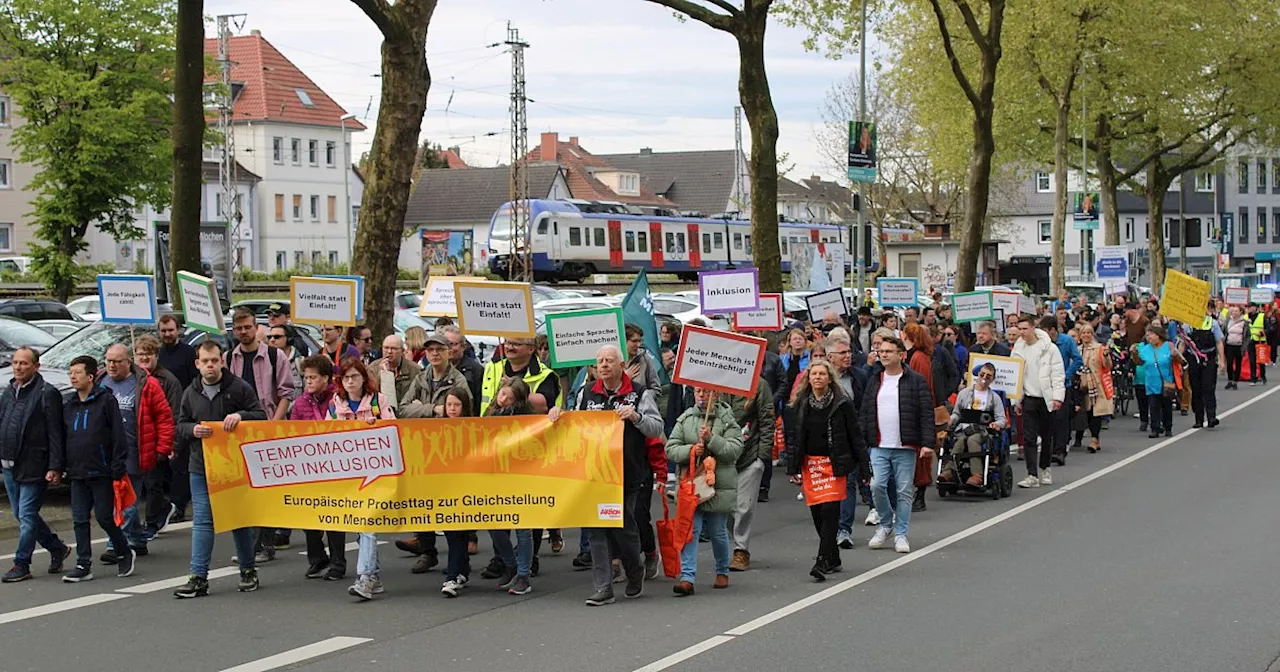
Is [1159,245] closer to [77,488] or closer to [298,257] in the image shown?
[298,257]

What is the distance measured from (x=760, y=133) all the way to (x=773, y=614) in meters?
16.0

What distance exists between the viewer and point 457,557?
1084 centimetres

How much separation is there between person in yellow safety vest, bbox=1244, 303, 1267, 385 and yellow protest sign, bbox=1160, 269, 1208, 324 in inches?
432

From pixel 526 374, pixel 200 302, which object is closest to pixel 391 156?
pixel 200 302

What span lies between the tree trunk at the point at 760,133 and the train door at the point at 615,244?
33694 mm

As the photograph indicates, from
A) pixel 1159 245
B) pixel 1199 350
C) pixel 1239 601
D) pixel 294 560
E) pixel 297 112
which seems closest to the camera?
pixel 1239 601

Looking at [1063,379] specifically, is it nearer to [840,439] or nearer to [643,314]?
[643,314]

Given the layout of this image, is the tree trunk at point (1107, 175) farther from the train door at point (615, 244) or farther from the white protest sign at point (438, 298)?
the white protest sign at point (438, 298)

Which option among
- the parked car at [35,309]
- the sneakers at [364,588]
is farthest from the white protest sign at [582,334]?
the parked car at [35,309]

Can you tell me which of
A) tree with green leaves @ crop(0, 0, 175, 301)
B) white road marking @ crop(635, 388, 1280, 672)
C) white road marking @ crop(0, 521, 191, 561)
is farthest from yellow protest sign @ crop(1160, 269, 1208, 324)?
tree with green leaves @ crop(0, 0, 175, 301)

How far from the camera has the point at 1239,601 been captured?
33.4 feet

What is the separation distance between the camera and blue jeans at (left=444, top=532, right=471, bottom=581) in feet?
35.5

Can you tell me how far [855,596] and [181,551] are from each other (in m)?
5.46

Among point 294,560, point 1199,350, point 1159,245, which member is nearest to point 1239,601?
point 294,560
